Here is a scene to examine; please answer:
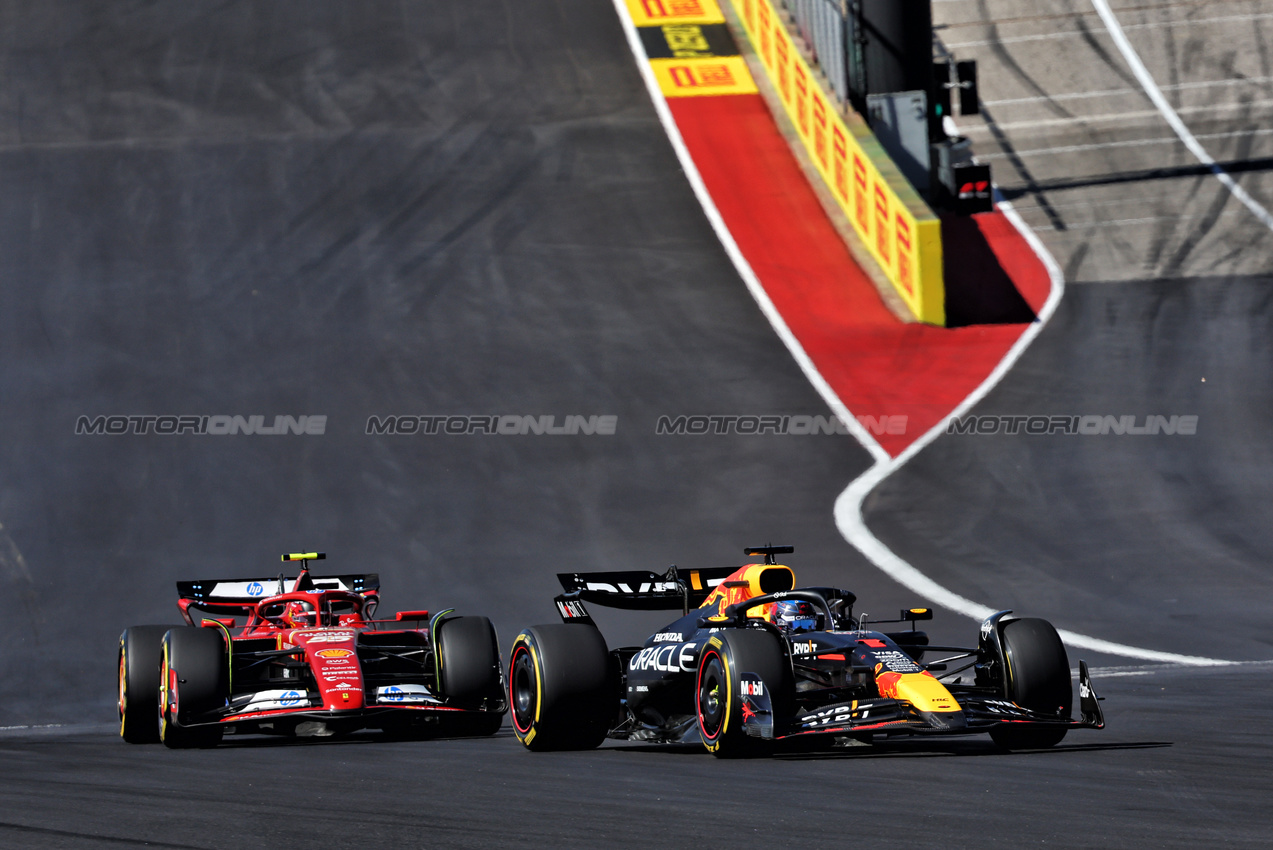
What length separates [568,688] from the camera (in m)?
12.1

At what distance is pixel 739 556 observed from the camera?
19.9m

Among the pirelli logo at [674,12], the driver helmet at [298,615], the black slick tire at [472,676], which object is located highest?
the pirelli logo at [674,12]

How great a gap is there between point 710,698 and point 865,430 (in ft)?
39.8

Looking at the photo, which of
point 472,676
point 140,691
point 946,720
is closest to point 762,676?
point 946,720

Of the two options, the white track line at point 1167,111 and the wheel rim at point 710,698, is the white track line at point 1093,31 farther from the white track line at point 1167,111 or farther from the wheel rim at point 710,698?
the wheel rim at point 710,698

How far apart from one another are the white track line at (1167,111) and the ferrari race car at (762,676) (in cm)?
1992

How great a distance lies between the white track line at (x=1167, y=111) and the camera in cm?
2998

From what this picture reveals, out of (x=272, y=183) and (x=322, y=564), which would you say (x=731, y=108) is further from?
(x=322, y=564)

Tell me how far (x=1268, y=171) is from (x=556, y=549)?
59.2ft


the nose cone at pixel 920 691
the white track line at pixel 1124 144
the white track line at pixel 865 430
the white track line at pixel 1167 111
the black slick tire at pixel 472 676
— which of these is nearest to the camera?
the nose cone at pixel 920 691

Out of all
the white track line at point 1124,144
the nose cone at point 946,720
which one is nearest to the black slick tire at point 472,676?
the nose cone at point 946,720

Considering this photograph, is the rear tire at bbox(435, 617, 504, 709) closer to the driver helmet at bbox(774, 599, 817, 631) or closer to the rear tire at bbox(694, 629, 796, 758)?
the driver helmet at bbox(774, 599, 817, 631)

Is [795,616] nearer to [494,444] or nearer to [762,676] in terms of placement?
[762,676]

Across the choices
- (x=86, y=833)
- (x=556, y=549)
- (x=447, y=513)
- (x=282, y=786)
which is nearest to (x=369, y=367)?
(x=447, y=513)
